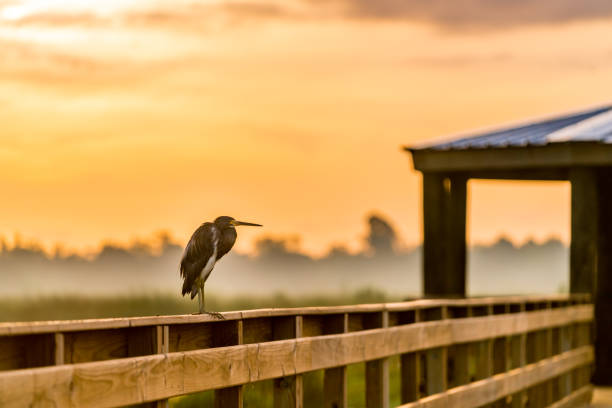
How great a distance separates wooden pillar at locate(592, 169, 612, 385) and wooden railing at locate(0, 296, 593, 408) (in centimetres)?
284

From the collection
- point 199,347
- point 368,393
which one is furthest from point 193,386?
point 368,393

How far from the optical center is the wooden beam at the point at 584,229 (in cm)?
1304

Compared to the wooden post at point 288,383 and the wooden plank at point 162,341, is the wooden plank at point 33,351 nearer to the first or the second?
the wooden plank at point 162,341

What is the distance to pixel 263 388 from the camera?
11.5 metres

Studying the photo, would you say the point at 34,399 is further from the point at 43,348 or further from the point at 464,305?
the point at 464,305

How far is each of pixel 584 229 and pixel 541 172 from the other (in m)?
2.13

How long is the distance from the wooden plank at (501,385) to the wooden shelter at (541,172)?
4.97 ft

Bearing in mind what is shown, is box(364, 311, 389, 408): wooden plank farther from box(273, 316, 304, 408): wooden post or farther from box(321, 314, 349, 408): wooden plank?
box(273, 316, 304, 408): wooden post

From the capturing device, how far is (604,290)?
14.1 m

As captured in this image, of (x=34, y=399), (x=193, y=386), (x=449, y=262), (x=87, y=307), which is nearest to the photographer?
(x=34, y=399)

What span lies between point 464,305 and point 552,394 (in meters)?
3.01

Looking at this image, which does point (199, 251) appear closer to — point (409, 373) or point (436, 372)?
point (409, 373)

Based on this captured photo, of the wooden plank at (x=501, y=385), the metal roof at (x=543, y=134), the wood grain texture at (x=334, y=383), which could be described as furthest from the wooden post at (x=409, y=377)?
the metal roof at (x=543, y=134)

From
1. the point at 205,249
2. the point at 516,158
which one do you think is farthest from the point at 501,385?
the point at 516,158
